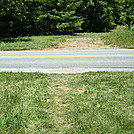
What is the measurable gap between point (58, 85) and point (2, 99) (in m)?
1.64

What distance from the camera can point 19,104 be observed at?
4.96 metres

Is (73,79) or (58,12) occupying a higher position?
(58,12)

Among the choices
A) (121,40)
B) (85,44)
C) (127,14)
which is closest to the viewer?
(85,44)

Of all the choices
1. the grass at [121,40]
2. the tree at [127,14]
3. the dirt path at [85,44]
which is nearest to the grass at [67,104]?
the dirt path at [85,44]

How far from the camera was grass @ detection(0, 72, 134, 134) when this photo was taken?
4.01 m

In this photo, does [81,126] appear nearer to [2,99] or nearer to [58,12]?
[2,99]

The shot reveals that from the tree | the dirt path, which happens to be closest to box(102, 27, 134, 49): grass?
the dirt path

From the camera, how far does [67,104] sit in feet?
16.6

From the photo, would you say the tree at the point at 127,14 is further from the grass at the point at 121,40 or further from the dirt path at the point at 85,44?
the dirt path at the point at 85,44

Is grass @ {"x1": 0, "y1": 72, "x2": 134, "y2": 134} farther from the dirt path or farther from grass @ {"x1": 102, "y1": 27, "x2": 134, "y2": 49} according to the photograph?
grass @ {"x1": 102, "y1": 27, "x2": 134, "y2": 49}

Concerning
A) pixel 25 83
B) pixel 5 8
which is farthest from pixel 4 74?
pixel 5 8

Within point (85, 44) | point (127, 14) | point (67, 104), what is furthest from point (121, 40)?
point (127, 14)

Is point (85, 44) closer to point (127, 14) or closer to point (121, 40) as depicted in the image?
point (121, 40)

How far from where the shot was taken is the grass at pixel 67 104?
13.1 feet
